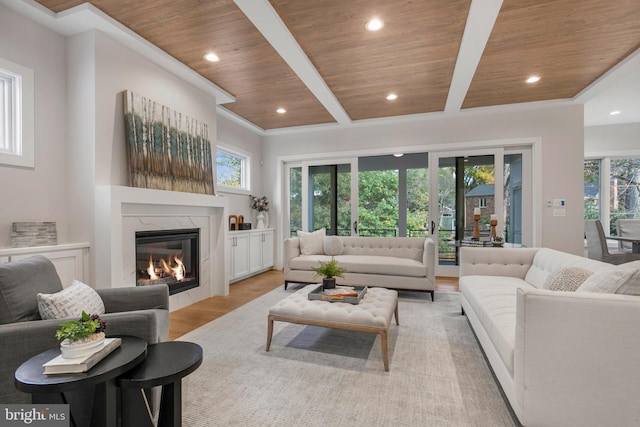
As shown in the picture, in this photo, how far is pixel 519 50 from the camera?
314cm

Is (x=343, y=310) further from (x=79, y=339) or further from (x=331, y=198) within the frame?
(x=331, y=198)

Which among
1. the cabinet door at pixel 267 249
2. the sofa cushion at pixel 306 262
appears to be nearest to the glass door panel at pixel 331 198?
the cabinet door at pixel 267 249

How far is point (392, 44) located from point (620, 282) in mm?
2641

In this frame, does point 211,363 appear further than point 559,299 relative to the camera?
Yes

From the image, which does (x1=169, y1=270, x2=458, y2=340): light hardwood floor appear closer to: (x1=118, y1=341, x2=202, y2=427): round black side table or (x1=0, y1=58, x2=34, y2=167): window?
(x1=118, y1=341, x2=202, y2=427): round black side table

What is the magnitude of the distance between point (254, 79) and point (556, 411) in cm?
405

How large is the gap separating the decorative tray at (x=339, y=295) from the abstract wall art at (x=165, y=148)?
2.06 meters

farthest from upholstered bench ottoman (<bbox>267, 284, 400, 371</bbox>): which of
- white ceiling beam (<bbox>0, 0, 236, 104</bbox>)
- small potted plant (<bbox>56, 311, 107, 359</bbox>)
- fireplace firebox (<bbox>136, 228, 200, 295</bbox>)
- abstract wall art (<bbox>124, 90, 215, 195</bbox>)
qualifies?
white ceiling beam (<bbox>0, 0, 236, 104</bbox>)

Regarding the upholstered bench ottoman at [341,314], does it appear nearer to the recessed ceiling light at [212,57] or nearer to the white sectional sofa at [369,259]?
the white sectional sofa at [369,259]

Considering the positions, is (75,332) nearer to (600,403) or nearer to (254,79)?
(600,403)

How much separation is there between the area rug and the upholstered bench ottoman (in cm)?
24

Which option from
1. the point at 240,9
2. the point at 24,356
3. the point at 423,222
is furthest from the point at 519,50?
the point at 423,222

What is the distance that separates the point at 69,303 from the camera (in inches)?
65.5

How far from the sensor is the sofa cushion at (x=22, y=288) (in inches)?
60.2
